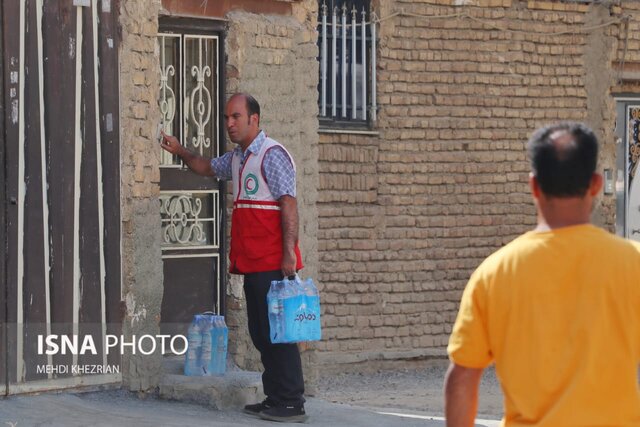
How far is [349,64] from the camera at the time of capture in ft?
36.2

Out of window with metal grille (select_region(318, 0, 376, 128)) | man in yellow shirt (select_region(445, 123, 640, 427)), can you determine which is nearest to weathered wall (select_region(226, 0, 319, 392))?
window with metal grille (select_region(318, 0, 376, 128))

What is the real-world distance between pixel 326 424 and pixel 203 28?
2566 millimetres

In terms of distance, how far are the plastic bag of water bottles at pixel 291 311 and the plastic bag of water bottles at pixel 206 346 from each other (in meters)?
0.90

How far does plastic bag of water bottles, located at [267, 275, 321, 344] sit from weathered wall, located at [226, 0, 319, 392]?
1395mm

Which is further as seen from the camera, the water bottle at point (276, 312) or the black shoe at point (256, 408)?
the black shoe at point (256, 408)

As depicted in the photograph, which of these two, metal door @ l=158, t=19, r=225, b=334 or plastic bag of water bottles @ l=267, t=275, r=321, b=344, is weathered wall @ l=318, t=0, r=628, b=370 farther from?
plastic bag of water bottles @ l=267, t=275, r=321, b=344

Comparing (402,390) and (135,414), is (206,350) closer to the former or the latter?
(135,414)

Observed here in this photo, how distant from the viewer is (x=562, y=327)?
345 cm

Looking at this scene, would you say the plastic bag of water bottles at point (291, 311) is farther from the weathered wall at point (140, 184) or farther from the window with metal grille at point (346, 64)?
the window with metal grille at point (346, 64)

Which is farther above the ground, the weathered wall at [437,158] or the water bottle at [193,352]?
the weathered wall at [437,158]

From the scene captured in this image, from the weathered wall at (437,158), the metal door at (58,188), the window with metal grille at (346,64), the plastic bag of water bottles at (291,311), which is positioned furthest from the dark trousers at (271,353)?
the window with metal grille at (346,64)

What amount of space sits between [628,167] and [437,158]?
2147 millimetres

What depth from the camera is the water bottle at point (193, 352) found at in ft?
27.0

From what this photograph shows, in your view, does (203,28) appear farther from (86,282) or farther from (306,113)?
(86,282)
